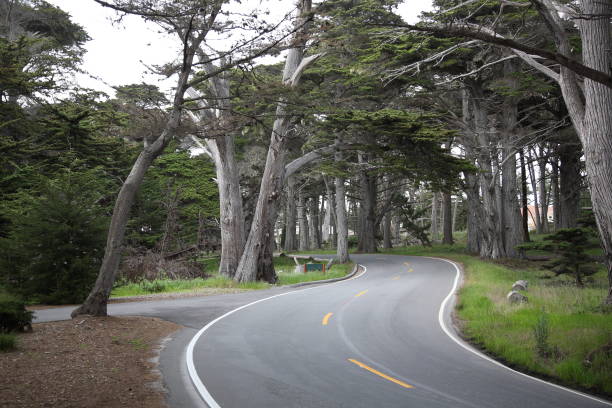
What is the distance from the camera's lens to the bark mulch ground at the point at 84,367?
6.12 m

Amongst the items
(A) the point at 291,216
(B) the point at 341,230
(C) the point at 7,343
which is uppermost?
(A) the point at 291,216

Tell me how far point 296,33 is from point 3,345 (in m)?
9.90

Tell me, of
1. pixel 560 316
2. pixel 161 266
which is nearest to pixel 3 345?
pixel 560 316

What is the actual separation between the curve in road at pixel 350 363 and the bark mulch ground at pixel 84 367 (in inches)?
33.1

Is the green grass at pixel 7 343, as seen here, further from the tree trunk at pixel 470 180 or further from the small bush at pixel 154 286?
the tree trunk at pixel 470 180

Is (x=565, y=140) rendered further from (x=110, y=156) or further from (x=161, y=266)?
(x=110, y=156)

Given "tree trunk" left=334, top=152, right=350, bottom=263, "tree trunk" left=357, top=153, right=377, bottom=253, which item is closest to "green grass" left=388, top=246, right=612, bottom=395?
"tree trunk" left=334, top=152, right=350, bottom=263

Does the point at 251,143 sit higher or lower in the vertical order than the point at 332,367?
higher

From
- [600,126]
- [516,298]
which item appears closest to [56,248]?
[516,298]

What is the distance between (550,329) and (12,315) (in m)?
11.3

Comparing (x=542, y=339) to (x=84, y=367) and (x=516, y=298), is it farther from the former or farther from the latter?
(x=84, y=367)

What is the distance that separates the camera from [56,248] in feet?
48.2

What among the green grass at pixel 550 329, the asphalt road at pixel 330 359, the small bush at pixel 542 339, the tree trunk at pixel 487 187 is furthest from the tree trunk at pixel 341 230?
the small bush at pixel 542 339

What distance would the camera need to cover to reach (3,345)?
26.6 feet
